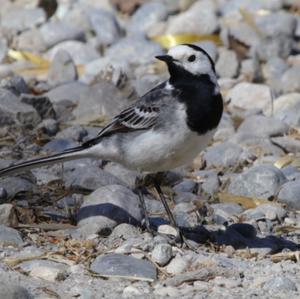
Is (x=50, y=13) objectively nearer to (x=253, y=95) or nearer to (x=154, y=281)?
(x=253, y=95)

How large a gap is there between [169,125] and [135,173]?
128cm

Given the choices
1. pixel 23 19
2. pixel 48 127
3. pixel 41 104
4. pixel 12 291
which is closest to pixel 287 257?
pixel 12 291

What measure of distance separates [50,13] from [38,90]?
3.02 m

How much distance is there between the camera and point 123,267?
6.01 m

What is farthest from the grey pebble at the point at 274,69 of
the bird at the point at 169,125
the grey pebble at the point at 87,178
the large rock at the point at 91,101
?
the bird at the point at 169,125

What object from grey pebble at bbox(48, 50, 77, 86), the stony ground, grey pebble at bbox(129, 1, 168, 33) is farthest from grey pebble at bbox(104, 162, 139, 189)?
grey pebble at bbox(129, 1, 168, 33)

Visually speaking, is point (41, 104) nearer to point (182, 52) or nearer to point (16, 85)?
point (16, 85)

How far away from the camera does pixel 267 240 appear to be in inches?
279

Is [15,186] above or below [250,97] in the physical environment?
above

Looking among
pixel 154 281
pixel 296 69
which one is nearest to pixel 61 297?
pixel 154 281

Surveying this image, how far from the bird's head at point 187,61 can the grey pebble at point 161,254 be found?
1353 mm

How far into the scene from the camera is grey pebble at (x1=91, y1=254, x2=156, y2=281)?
19.6ft

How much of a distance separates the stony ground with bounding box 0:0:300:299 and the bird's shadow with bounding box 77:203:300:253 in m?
0.01

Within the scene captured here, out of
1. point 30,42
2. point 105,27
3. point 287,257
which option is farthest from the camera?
point 105,27
